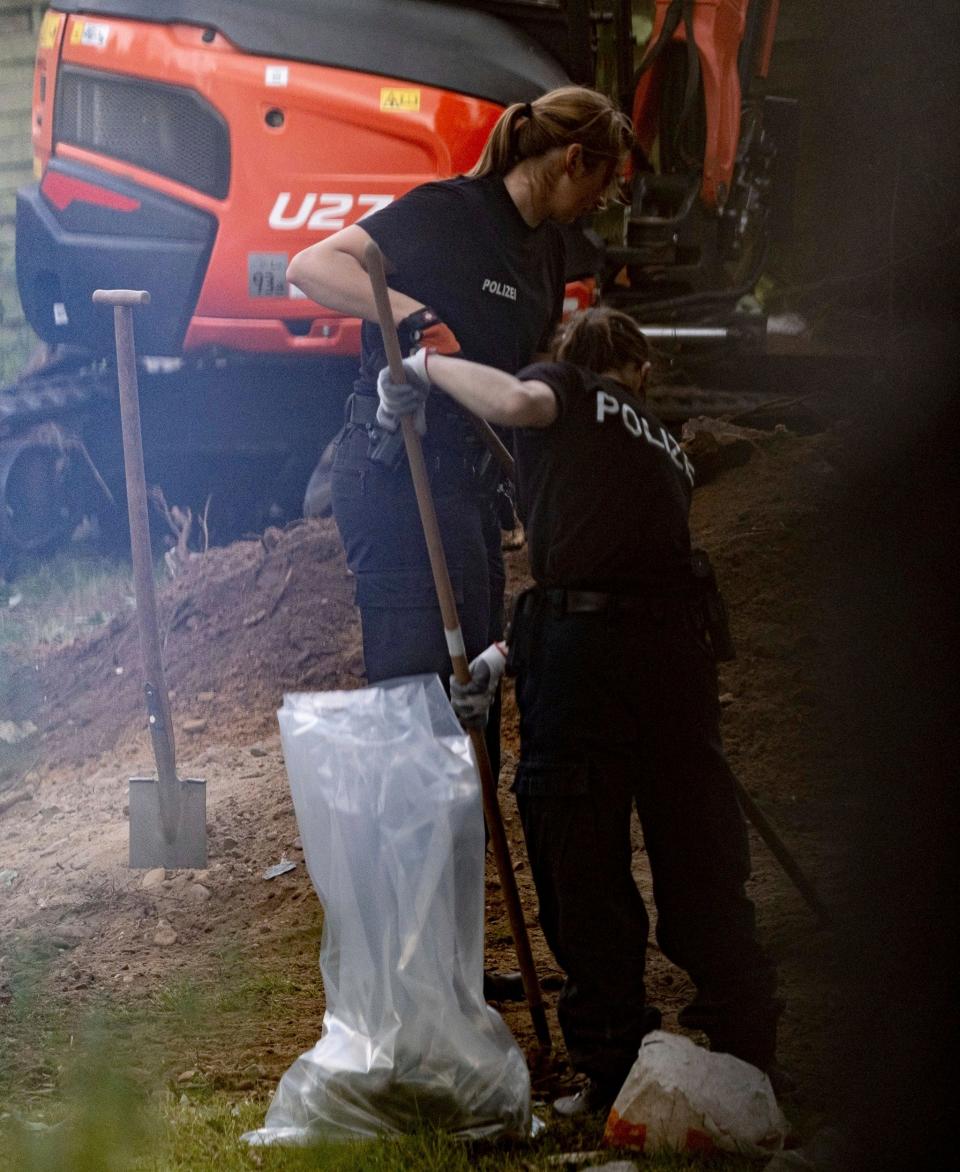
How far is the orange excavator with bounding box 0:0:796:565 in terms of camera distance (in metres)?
2.60

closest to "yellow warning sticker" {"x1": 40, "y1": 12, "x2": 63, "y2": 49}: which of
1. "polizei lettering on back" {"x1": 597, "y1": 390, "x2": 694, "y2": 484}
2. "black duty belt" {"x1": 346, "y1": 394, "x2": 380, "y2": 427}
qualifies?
"black duty belt" {"x1": 346, "y1": 394, "x2": 380, "y2": 427}

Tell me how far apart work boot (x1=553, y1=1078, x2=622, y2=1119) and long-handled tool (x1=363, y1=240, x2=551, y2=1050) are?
0.56 feet

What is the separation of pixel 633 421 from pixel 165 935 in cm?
129

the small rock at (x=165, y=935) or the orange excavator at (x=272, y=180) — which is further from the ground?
the orange excavator at (x=272, y=180)

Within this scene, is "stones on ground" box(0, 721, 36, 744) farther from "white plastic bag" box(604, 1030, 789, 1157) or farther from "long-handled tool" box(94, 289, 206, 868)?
"white plastic bag" box(604, 1030, 789, 1157)

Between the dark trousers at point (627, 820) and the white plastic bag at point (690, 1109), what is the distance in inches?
3.2

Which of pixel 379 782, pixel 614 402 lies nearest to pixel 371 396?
pixel 614 402

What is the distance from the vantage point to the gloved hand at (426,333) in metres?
2.00

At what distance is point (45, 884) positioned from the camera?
8.70 ft

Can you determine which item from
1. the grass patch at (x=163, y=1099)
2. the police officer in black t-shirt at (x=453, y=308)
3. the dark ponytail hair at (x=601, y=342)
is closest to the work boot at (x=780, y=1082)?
the grass patch at (x=163, y=1099)

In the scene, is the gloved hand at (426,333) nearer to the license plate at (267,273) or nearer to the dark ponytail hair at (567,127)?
the dark ponytail hair at (567,127)

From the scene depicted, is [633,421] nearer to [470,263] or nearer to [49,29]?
[470,263]

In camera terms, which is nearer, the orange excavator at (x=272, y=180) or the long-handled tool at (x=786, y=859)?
the long-handled tool at (x=786, y=859)

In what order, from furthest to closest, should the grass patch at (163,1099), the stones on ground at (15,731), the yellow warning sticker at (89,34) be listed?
the stones on ground at (15,731), the yellow warning sticker at (89,34), the grass patch at (163,1099)
